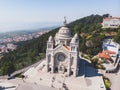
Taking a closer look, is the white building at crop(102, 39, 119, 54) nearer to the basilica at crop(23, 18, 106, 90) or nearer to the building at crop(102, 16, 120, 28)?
the basilica at crop(23, 18, 106, 90)

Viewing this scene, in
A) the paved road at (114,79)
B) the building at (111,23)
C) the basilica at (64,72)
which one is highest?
the building at (111,23)

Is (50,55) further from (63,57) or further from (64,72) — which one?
(64,72)

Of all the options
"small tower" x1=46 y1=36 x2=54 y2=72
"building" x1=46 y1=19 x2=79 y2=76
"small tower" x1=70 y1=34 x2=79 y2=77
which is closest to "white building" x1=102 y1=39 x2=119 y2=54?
"building" x1=46 y1=19 x2=79 y2=76

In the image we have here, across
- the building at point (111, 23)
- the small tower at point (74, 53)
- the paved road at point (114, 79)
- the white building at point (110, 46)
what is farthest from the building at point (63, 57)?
the building at point (111, 23)

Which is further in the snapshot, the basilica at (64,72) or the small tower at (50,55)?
the small tower at (50,55)

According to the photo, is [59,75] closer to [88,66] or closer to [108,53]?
[88,66]

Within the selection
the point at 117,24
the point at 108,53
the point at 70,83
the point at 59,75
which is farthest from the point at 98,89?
the point at 117,24

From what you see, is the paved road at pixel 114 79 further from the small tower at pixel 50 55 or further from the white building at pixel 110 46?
the white building at pixel 110 46

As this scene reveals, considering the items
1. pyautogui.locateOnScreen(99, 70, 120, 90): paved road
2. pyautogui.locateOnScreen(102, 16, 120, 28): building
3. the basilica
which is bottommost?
pyautogui.locateOnScreen(99, 70, 120, 90): paved road

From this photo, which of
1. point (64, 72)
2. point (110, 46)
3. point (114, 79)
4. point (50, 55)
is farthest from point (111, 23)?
point (50, 55)

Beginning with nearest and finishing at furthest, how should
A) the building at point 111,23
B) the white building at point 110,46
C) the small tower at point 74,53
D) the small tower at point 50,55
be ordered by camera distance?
the small tower at point 74,53, the small tower at point 50,55, the white building at point 110,46, the building at point 111,23

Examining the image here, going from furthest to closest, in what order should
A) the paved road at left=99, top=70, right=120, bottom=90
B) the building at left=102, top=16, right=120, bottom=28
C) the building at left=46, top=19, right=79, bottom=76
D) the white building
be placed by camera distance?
the building at left=102, top=16, right=120, bottom=28 → the white building → the building at left=46, top=19, right=79, bottom=76 → the paved road at left=99, top=70, right=120, bottom=90
